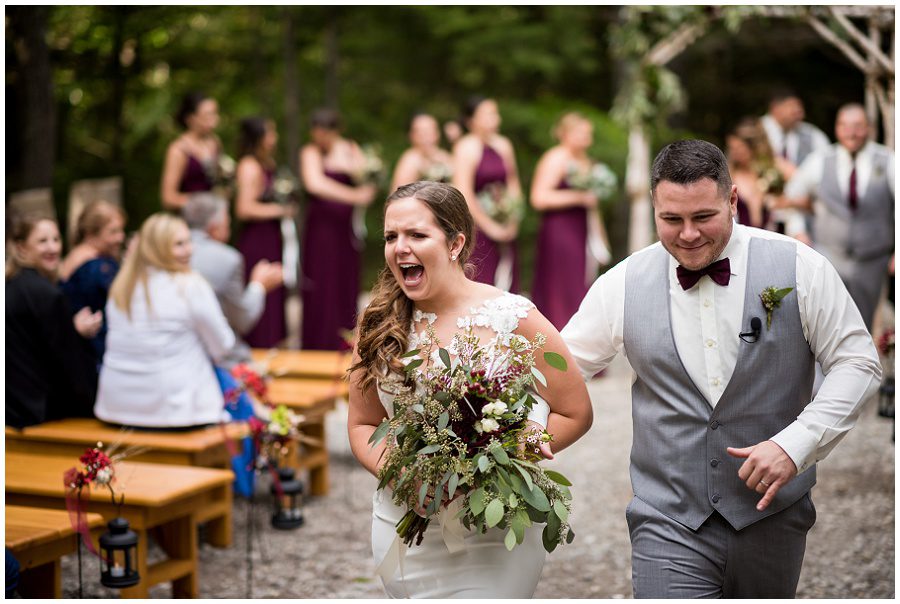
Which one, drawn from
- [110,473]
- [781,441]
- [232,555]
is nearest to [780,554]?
[781,441]

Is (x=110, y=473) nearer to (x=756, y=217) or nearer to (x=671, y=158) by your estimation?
(x=671, y=158)

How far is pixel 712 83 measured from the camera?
20.3m

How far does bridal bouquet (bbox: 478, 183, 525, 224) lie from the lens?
36.6 feet

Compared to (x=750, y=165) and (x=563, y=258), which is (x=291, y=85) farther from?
(x=750, y=165)

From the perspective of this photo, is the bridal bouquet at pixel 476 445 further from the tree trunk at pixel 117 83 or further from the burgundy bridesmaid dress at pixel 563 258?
the tree trunk at pixel 117 83

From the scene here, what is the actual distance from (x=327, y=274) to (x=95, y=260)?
4.46m

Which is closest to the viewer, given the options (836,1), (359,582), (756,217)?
(359,582)

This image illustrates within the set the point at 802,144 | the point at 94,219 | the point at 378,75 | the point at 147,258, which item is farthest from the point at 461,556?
the point at 378,75

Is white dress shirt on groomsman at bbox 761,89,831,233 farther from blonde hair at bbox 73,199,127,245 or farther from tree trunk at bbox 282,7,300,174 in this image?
tree trunk at bbox 282,7,300,174

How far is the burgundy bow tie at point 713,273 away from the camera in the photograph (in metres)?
3.32

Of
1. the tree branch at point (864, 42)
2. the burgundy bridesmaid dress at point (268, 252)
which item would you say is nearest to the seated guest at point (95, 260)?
the burgundy bridesmaid dress at point (268, 252)

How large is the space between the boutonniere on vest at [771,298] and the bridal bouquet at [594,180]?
24.7 feet

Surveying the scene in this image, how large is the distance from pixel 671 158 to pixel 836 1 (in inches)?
231

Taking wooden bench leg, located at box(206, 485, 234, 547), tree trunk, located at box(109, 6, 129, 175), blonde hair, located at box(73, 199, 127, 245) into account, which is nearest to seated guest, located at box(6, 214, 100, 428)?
blonde hair, located at box(73, 199, 127, 245)
